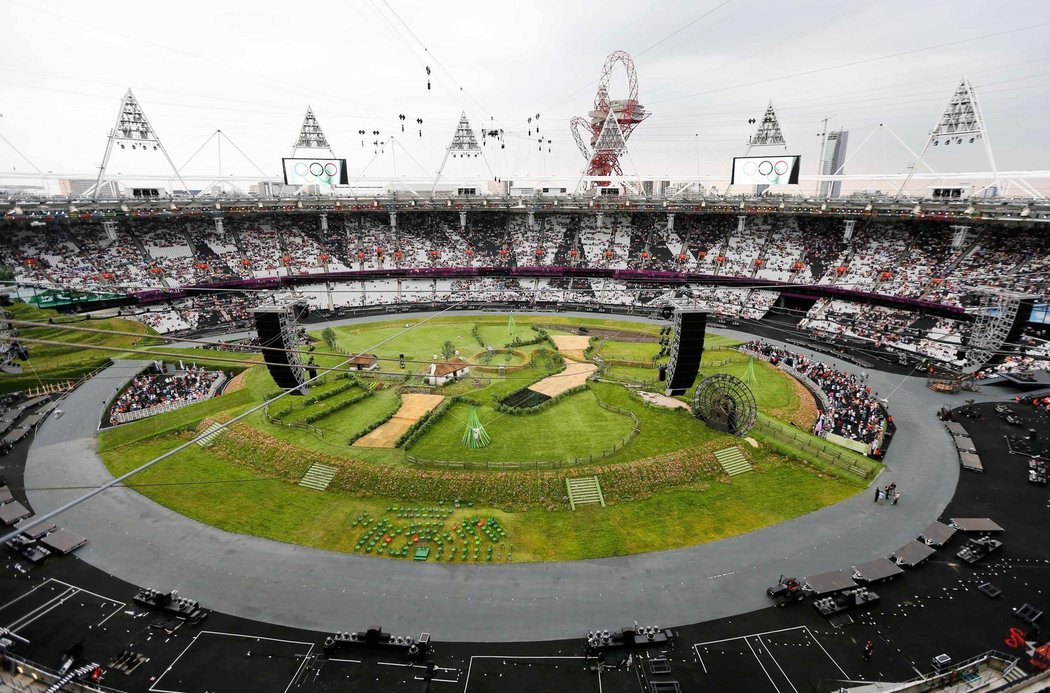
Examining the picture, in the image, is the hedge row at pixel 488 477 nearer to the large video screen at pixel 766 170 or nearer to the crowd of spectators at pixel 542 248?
the crowd of spectators at pixel 542 248

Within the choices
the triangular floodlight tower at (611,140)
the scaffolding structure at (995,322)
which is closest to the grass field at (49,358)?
the scaffolding structure at (995,322)

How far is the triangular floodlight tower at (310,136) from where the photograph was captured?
90812 millimetres

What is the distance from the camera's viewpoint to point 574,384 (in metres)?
47.2

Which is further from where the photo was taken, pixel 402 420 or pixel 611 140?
pixel 611 140

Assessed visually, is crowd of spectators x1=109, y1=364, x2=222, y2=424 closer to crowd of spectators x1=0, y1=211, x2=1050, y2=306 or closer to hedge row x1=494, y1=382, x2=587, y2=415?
hedge row x1=494, y1=382, x2=587, y2=415

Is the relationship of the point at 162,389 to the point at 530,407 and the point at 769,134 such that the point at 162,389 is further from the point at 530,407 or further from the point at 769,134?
the point at 769,134

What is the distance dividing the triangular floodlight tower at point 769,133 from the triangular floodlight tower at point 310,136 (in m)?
72.1

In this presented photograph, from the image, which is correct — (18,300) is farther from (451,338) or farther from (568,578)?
(568,578)

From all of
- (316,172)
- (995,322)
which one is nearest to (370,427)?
(995,322)

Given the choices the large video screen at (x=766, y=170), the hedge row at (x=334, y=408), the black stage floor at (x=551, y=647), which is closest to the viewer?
the black stage floor at (x=551, y=647)

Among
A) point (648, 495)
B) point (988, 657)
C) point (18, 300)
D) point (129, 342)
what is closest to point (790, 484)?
point (648, 495)

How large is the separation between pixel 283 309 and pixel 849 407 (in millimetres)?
44026

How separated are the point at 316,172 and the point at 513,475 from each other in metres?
72.2

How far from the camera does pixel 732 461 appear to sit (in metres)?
36.2
